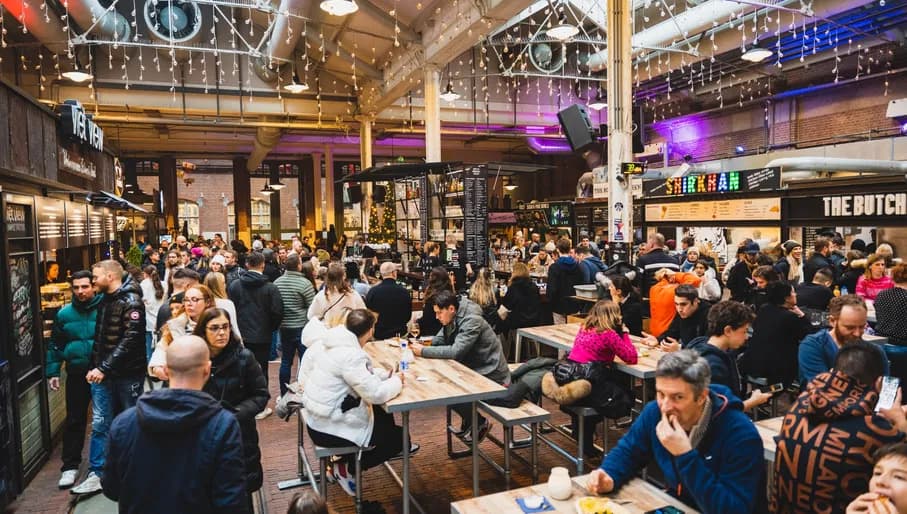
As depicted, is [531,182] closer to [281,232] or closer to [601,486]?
[281,232]

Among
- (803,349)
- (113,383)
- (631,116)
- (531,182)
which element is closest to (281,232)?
(531,182)

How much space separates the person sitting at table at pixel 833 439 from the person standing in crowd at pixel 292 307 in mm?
5155

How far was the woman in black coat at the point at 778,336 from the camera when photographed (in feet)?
15.6

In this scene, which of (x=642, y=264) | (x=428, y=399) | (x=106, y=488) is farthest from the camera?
(x=642, y=264)

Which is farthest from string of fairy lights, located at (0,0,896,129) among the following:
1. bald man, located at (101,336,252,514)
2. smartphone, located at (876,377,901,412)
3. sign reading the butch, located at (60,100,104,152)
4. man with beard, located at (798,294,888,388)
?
bald man, located at (101,336,252,514)

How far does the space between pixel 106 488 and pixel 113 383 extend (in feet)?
7.45

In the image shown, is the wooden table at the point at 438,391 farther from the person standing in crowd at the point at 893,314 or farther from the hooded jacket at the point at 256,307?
the person standing in crowd at the point at 893,314

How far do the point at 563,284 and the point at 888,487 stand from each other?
19.1 ft

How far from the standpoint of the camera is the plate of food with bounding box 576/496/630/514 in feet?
7.22

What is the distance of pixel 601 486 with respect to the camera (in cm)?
236

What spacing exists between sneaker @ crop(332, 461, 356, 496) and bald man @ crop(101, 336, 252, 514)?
6.02 ft

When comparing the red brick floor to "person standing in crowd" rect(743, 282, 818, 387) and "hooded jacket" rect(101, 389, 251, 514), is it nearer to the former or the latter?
"person standing in crowd" rect(743, 282, 818, 387)

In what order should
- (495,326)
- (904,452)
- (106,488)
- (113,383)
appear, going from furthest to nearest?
(495,326), (113,383), (106,488), (904,452)

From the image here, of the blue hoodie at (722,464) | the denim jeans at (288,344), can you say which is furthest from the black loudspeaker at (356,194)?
the blue hoodie at (722,464)
